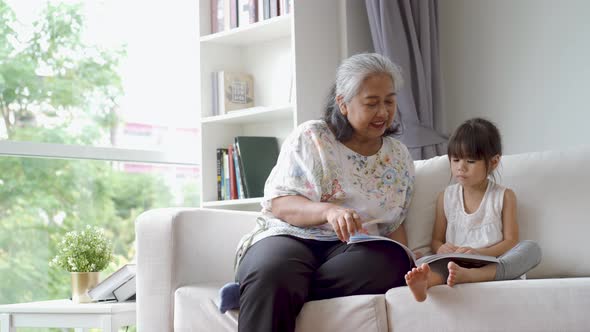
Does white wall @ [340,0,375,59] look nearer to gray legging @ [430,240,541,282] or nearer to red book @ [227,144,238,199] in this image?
red book @ [227,144,238,199]

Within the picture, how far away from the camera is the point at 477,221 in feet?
6.81

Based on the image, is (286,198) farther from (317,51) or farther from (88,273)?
(317,51)

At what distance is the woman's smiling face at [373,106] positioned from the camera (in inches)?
81.5

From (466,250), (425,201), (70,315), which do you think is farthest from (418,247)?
(70,315)

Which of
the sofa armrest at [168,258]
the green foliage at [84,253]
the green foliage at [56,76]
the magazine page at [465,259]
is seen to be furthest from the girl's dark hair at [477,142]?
the green foliage at [56,76]

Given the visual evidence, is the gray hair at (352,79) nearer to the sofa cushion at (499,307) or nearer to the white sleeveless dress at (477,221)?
the white sleeveless dress at (477,221)

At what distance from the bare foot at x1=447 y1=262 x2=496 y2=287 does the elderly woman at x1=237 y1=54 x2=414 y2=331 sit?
196 mm

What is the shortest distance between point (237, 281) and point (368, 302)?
40 centimetres

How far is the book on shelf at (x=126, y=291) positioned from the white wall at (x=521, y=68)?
1.52m

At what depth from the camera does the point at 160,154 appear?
3.45m

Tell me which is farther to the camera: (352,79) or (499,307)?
(352,79)

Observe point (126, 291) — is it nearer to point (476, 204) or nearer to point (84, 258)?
point (84, 258)

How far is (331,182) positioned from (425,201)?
0.35m

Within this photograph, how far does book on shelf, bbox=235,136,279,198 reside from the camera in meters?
3.23
